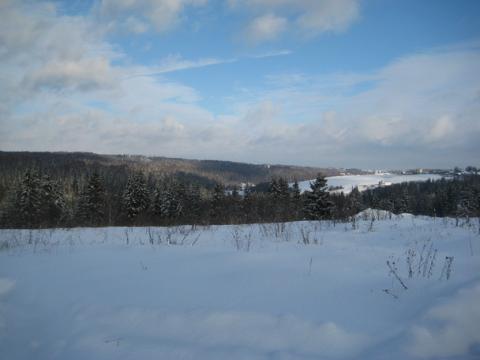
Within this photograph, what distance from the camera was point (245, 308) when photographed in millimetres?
2797

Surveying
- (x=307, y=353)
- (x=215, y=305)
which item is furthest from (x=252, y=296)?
(x=307, y=353)

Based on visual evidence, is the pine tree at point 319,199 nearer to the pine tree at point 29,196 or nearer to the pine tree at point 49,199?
the pine tree at point 49,199

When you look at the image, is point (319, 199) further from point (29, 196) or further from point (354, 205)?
point (29, 196)

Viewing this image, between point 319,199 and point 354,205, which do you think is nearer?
point 354,205

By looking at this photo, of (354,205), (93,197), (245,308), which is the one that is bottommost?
(93,197)

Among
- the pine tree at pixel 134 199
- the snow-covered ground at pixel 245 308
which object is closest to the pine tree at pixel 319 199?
the pine tree at pixel 134 199

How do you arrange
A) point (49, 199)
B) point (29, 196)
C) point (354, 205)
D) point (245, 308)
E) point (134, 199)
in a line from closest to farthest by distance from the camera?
point (245, 308), point (354, 205), point (29, 196), point (134, 199), point (49, 199)

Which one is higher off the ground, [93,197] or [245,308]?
[245,308]

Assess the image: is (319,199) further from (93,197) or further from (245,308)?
(245,308)

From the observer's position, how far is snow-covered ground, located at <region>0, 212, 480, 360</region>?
2232 millimetres

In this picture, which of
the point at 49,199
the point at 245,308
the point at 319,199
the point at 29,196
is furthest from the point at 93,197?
the point at 245,308

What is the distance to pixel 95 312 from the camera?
9.37 ft

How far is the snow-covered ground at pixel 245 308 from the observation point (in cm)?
223

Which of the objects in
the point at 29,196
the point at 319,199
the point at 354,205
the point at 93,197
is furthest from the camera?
the point at 93,197
